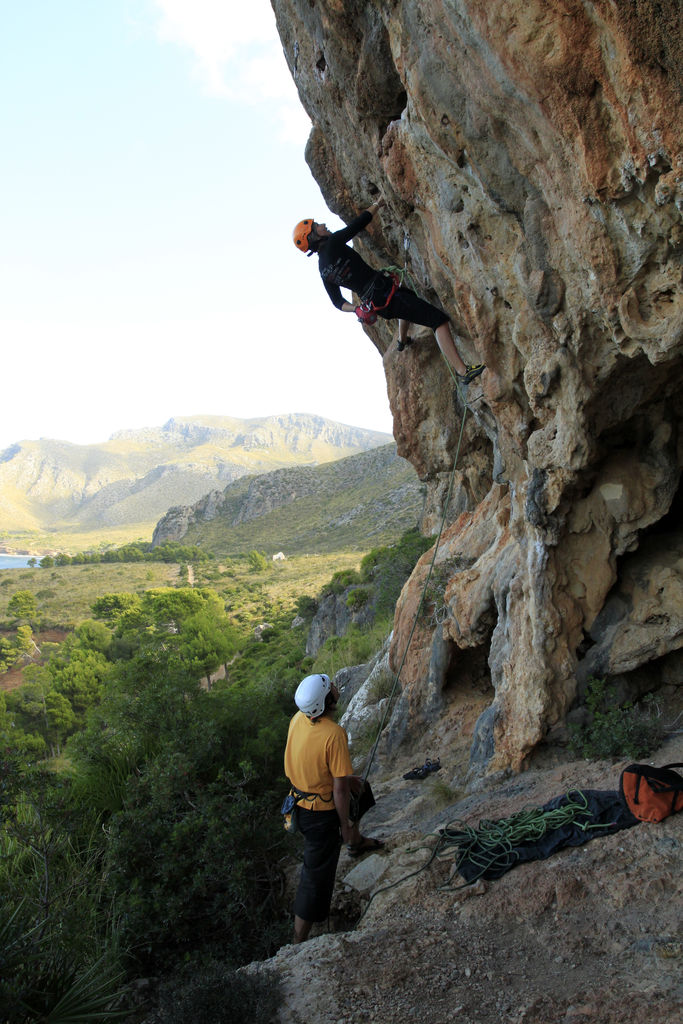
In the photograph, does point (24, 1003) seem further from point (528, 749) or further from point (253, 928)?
point (528, 749)

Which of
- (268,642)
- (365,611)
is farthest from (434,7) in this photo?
(268,642)

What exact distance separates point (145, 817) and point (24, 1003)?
2277 millimetres

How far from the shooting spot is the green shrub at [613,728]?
508 cm

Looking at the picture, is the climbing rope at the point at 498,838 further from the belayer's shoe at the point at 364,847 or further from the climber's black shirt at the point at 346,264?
the climber's black shirt at the point at 346,264

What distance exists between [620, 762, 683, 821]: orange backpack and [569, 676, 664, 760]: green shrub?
1.10m

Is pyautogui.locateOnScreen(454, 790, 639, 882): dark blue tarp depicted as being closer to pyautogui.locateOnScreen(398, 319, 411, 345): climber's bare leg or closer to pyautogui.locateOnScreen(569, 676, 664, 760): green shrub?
pyautogui.locateOnScreen(569, 676, 664, 760): green shrub

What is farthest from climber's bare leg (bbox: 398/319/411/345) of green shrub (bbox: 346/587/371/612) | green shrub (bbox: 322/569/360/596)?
green shrub (bbox: 322/569/360/596)

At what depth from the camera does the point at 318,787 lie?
171 inches

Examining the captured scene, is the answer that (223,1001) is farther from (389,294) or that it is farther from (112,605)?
(112,605)

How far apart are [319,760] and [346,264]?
5142 mm

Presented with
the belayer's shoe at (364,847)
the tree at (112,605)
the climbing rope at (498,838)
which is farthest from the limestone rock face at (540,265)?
the tree at (112,605)

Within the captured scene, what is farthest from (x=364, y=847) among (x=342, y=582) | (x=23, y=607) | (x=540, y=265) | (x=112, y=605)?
(x=23, y=607)

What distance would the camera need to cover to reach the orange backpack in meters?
3.86

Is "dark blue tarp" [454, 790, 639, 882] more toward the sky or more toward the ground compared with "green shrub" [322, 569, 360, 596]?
more toward the sky
